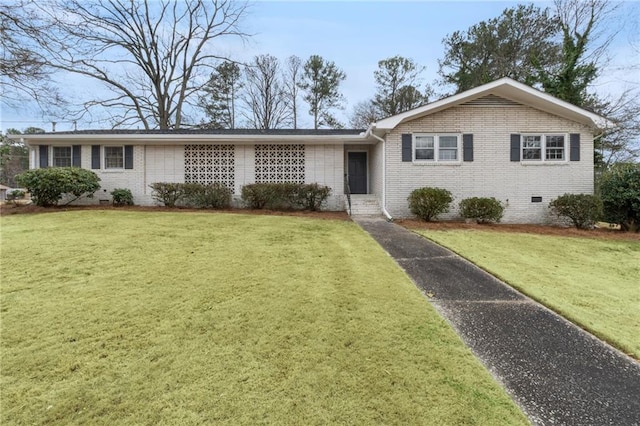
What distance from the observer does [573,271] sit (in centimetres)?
628

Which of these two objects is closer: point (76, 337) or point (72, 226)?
point (76, 337)

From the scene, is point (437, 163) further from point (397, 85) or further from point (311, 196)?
point (397, 85)

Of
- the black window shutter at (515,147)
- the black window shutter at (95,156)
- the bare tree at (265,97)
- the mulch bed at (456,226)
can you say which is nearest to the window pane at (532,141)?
the black window shutter at (515,147)

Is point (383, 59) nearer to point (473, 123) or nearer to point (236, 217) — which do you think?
point (473, 123)

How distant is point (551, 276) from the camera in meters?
5.82

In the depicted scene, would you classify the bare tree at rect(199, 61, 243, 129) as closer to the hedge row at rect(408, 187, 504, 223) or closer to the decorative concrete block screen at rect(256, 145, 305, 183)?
the decorative concrete block screen at rect(256, 145, 305, 183)

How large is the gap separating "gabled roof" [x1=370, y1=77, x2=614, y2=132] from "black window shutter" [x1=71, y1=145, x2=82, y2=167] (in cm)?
1215

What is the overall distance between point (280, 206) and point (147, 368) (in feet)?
35.0

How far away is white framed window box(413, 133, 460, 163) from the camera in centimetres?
1184

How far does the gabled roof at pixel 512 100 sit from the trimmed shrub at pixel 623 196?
1.73 meters

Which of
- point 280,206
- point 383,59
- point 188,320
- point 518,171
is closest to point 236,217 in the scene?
point 280,206

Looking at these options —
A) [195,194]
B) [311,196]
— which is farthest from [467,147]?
[195,194]

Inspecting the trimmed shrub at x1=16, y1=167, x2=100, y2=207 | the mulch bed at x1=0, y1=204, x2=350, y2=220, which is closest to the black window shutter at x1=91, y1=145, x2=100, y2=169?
the trimmed shrub at x1=16, y1=167, x2=100, y2=207

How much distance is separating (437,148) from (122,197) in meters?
12.4
